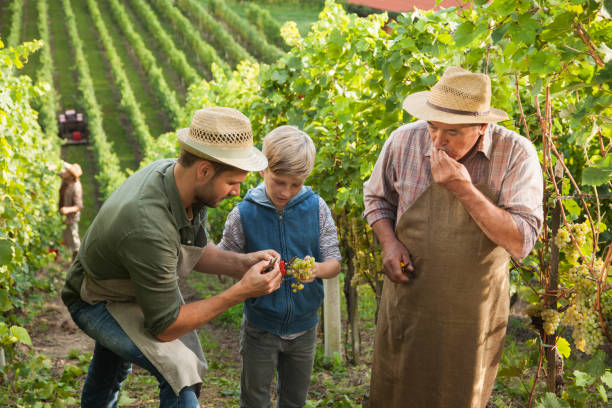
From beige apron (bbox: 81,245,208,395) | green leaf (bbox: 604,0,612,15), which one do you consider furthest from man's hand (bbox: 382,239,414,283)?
green leaf (bbox: 604,0,612,15)

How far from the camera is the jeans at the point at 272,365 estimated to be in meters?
2.53

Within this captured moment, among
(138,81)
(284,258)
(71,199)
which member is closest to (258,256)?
(284,258)

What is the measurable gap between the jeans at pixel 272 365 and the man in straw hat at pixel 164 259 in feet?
1.02

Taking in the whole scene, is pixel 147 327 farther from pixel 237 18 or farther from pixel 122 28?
pixel 122 28

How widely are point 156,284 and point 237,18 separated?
36.5 meters

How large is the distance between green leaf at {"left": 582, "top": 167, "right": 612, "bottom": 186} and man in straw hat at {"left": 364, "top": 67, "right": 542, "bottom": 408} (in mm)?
345

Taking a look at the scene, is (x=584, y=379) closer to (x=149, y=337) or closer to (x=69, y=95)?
(x=149, y=337)

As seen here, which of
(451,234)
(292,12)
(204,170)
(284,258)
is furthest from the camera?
(292,12)

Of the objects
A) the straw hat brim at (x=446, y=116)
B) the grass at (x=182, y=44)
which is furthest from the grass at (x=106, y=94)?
the straw hat brim at (x=446, y=116)

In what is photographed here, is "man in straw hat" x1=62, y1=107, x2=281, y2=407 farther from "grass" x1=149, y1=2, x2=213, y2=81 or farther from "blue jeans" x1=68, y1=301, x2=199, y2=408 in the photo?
"grass" x1=149, y1=2, x2=213, y2=81

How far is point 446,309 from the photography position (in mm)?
2215

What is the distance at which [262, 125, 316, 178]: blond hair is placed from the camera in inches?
93.6

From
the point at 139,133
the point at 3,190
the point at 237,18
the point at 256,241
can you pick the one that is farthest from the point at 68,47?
the point at 256,241

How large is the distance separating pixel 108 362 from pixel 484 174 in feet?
A: 5.72
